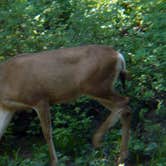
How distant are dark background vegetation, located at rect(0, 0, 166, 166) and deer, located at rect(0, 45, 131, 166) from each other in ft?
1.02

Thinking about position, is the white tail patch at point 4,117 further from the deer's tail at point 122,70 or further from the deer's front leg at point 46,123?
the deer's tail at point 122,70

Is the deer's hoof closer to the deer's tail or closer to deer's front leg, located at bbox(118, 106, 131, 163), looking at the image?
deer's front leg, located at bbox(118, 106, 131, 163)

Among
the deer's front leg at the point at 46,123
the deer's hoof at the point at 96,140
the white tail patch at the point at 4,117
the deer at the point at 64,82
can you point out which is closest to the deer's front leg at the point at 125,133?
the deer at the point at 64,82

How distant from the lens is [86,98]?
345 inches

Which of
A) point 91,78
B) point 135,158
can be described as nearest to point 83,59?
point 91,78

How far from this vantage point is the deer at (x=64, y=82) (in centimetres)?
799

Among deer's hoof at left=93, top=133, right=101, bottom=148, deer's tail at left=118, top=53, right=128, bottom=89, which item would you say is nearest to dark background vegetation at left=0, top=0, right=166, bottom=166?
deer's hoof at left=93, top=133, right=101, bottom=148

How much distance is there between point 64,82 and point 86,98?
0.74 metres

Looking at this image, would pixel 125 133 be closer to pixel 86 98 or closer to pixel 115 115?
pixel 115 115

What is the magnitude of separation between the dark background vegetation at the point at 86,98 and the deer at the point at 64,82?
310 millimetres

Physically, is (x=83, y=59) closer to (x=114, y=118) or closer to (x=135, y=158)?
(x=114, y=118)

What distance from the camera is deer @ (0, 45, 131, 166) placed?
7.99 m

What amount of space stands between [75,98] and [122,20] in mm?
2011

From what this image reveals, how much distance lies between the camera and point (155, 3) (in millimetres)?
8352
